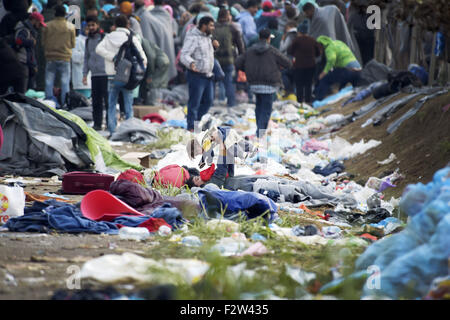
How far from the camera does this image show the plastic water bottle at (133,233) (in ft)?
18.6

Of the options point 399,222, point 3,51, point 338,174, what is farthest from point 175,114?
point 399,222

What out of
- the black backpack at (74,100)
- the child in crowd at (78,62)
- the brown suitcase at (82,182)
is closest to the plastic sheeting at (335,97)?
the child in crowd at (78,62)

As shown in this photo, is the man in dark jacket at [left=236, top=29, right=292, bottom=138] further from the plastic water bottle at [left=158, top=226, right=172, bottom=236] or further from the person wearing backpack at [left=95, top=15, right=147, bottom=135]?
the plastic water bottle at [left=158, top=226, right=172, bottom=236]

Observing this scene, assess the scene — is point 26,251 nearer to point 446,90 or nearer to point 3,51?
point 3,51

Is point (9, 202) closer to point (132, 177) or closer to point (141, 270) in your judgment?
point (132, 177)

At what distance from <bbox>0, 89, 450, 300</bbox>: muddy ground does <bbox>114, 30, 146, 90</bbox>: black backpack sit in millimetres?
1070

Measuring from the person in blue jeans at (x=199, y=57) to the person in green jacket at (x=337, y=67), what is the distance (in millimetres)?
5499

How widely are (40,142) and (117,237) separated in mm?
3473

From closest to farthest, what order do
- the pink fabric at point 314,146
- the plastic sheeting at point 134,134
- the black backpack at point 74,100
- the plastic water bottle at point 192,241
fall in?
the plastic water bottle at point 192,241 → the pink fabric at point 314,146 → the plastic sheeting at point 134,134 → the black backpack at point 74,100

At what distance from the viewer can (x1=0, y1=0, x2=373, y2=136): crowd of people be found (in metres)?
12.4

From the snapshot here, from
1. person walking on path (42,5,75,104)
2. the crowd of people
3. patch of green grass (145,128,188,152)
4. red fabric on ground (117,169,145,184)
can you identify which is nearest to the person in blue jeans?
the crowd of people

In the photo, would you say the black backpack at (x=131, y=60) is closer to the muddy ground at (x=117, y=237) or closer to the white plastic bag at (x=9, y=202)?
Result: the muddy ground at (x=117, y=237)

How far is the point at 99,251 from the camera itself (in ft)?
17.1

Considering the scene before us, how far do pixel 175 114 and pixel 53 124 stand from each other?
6.45 meters
